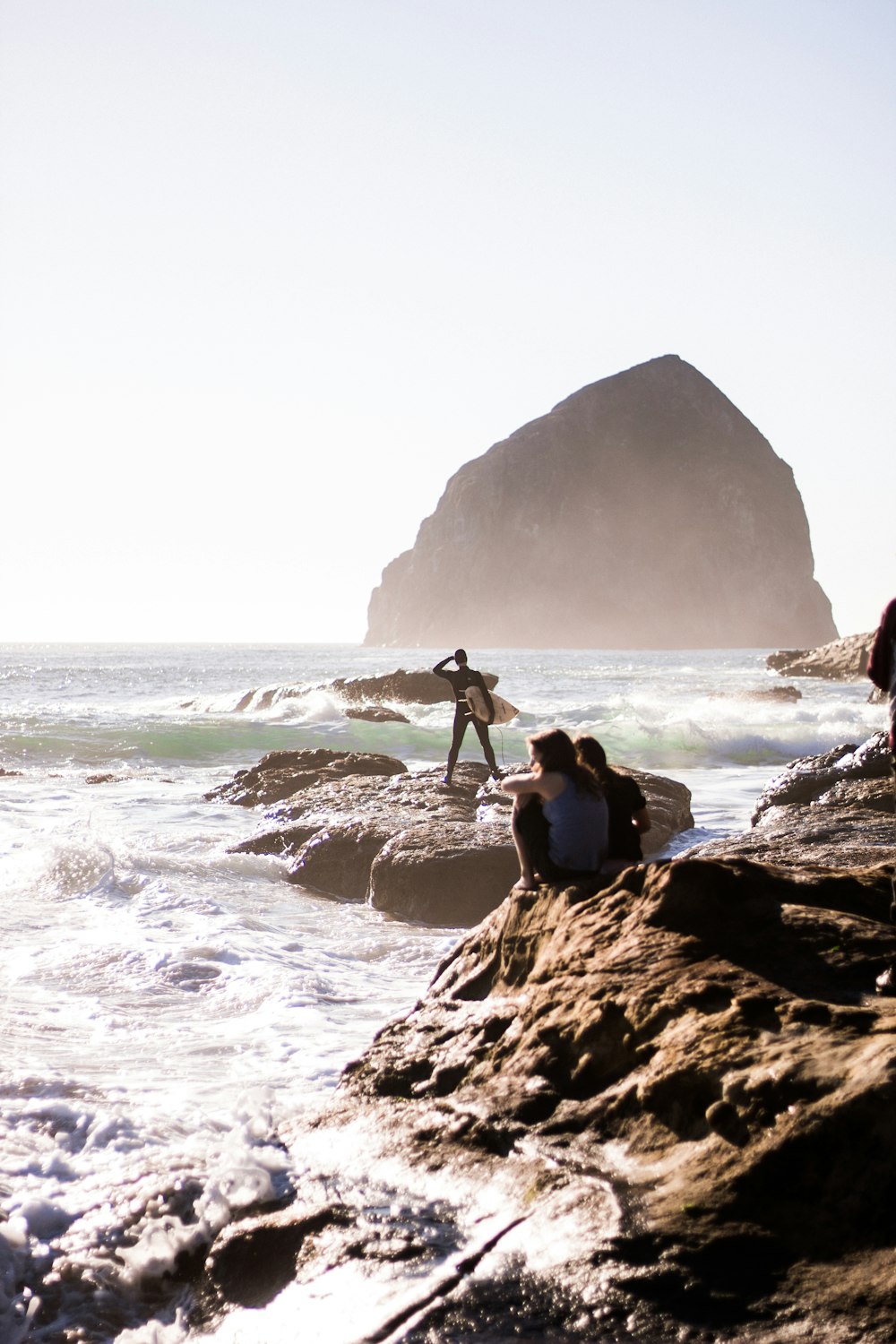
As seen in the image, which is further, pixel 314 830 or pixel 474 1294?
pixel 314 830

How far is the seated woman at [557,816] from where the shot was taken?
4.77m

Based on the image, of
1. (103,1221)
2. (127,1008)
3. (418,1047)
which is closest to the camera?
(103,1221)

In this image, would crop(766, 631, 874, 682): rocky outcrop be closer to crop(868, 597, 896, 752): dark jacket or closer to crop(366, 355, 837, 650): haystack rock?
crop(868, 597, 896, 752): dark jacket

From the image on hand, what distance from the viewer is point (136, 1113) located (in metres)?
4.65

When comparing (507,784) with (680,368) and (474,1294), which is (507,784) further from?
(680,368)

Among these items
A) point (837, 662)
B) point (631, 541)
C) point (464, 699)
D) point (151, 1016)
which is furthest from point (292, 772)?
point (631, 541)

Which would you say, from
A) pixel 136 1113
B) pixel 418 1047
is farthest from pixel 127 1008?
A: pixel 418 1047

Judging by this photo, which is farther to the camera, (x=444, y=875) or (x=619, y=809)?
(x=444, y=875)

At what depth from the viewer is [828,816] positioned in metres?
8.94

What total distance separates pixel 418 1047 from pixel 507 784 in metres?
1.11

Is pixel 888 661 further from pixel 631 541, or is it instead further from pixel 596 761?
pixel 631 541

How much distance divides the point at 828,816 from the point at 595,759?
4.59m

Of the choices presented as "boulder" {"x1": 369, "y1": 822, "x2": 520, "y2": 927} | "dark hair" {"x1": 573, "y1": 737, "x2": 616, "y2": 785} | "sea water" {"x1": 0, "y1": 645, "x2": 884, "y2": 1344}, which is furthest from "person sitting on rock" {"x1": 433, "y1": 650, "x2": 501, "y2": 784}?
"dark hair" {"x1": 573, "y1": 737, "x2": 616, "y2": 785}

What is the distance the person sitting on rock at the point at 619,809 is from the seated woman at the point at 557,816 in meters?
0.07
